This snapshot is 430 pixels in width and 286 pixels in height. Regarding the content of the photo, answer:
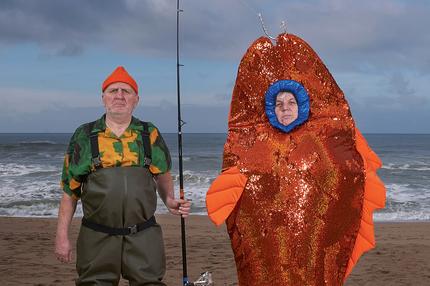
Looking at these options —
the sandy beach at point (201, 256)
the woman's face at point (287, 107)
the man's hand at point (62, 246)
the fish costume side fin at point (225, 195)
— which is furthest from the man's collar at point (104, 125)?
the sandy beach at point (201, 256)

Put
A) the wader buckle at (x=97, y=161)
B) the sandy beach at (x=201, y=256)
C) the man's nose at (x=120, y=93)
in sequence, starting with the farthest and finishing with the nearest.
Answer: the sandy beach at (x=201, y=256) → the man's nose at (x=120, y=93) → the wader buckle at (x=97, y=161)

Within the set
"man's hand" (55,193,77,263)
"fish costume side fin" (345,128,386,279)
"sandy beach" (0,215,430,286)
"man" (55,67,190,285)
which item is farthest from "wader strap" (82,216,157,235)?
"sandy beach" (0,215,430,286)

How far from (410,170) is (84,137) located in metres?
24.8

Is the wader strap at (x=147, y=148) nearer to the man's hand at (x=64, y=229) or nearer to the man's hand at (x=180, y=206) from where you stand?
the man's hand at (x=180, y=206)

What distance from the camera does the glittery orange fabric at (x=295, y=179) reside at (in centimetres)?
343

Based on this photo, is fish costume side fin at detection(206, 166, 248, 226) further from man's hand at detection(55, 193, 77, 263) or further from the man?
man's hand at detection(55, 193, 77, 263)

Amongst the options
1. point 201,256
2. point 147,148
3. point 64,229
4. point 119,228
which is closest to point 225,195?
point 147,148

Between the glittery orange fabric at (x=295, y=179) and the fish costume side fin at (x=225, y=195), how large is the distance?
0.05 m

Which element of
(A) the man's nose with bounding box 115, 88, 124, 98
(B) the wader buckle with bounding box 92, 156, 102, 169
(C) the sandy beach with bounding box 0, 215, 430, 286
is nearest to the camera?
(B) the wader buckle with bounding box 92, 156, 102, 169

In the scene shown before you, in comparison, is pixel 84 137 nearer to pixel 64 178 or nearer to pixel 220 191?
pixel 64 178

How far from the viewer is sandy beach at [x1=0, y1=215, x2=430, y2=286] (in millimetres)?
7207

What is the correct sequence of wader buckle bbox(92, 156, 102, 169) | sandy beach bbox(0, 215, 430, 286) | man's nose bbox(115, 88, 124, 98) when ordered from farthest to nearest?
sandy beach bbox(0, 215, 430, 286) < man's nose bbox(115, 88, 124, 98) < wader buckle bbox(92, 156, 102, 169)

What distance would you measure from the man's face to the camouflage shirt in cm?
9

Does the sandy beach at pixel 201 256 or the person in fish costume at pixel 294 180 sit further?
the sandy beach at pixel 201 256
